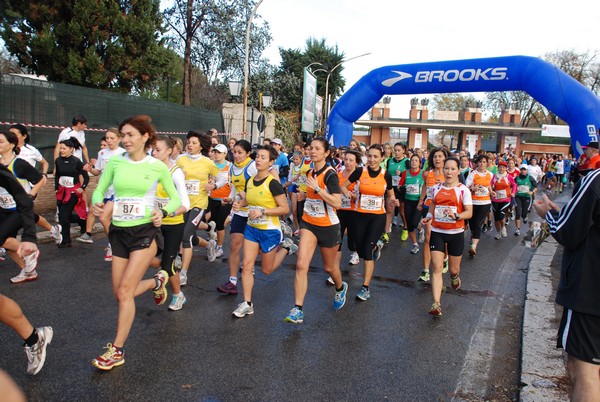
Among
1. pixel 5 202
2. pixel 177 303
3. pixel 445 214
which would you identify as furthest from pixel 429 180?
pixel 5 202

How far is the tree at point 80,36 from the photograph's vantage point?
637 inches

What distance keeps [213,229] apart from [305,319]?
11.2 ft

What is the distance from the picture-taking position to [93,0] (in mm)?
15969

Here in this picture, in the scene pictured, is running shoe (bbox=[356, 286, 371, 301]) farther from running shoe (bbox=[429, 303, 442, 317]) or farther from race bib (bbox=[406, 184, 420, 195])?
race bib (bbox=[406, 184, 420, 195])

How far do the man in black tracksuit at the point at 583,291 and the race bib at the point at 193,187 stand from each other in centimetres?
433

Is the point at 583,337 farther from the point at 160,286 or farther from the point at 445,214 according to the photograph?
the point at 160,286

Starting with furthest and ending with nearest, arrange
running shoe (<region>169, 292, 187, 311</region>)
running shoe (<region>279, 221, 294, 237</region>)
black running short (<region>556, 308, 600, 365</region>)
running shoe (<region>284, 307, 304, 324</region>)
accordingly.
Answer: running shoe (<region>279, 221, 294, 237</region>) < running shoe (<region>169, 292, 187, 311</region>) < running shoe (<region>284, 307, 304, 324</region>) < black running short (<region>556, 308, 600, 365</region>)

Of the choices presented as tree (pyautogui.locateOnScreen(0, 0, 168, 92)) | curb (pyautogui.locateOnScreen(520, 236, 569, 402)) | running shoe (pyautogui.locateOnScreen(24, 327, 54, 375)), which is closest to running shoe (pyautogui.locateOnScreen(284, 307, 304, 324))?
curb (pyautogui.locateOnScreen(520, 236, 569, 402))

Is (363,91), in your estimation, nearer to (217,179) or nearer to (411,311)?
(217,179)

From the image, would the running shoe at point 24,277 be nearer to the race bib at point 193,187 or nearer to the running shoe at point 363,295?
the race bib at point 193,187

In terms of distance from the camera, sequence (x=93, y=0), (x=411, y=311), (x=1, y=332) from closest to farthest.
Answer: (x=1, y=332) < (x=411, y=311) < (x=93, y=0)

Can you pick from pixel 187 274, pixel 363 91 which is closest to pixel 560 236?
pixel 187 274

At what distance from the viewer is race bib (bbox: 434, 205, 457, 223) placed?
Answer: 5766mm

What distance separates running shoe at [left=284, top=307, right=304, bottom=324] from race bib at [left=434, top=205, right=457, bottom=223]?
6.82 ft
